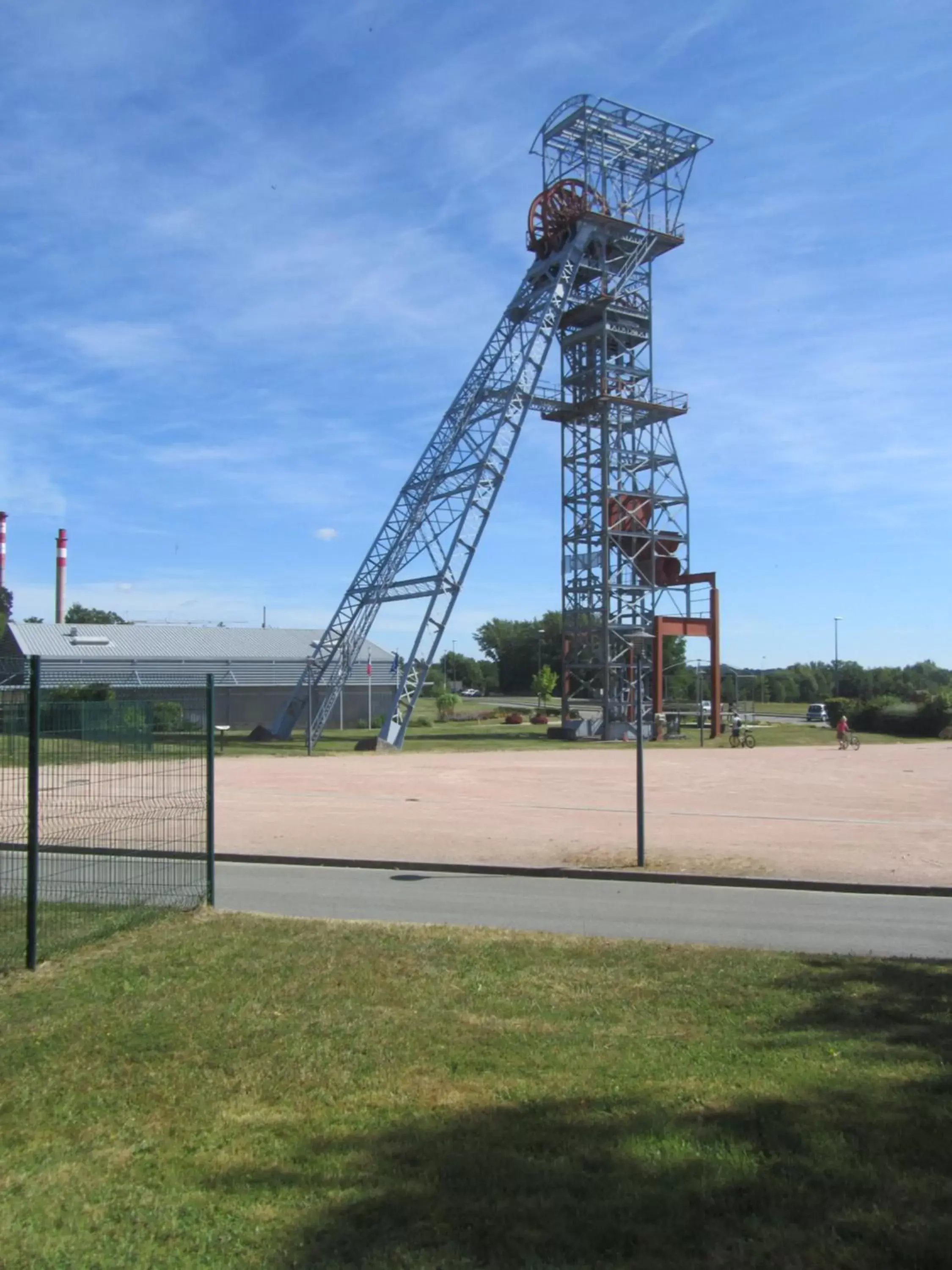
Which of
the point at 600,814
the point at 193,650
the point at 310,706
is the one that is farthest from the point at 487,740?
the point at 600,814

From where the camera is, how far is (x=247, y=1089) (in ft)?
17.1

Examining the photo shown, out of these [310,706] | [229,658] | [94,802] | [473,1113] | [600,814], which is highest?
[229,658]

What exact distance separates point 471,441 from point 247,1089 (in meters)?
36.7

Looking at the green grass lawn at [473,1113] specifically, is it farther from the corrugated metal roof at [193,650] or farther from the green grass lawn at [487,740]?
the corrugated metal roof at [193,650]

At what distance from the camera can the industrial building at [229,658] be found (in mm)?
54844

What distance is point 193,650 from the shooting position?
197ft

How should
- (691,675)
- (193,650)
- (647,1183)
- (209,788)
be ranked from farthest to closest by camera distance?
1. (691,675)
2. (193,650)
3. (209,788)
4. (647,1183)

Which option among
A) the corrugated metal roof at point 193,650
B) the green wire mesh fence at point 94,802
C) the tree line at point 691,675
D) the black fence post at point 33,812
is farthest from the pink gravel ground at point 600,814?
the tree line at point 691,675

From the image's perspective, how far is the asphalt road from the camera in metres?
9.27

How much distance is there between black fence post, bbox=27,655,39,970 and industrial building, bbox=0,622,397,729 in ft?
142

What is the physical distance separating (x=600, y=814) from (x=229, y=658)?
142 feet

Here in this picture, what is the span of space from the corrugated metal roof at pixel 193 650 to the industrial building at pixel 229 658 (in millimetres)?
Answer: 56

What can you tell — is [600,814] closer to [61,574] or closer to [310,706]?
[310,706]

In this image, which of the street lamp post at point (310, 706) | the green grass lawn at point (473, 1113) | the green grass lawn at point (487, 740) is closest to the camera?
the green grass lawn at point (473, 1113)
